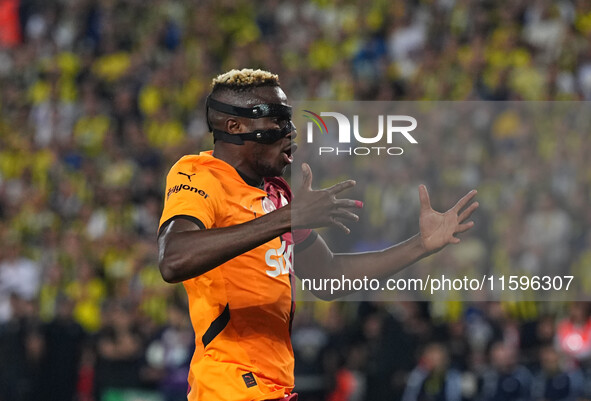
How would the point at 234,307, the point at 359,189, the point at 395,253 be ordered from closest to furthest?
the point at 234,307 → the point at 395,253 → the point at 359,189

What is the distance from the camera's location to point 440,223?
4.17m

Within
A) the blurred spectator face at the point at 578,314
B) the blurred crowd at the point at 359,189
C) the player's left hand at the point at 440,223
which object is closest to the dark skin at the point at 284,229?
the player's left hand at the point at 440,223

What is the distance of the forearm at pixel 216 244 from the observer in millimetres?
3529

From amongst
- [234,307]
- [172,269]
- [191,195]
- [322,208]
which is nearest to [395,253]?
[234,307]

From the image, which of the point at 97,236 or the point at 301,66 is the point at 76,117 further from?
the point at 301,66

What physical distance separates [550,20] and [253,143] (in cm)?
875

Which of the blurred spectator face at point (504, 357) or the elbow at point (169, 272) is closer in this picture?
the elbow at point (169, 272)

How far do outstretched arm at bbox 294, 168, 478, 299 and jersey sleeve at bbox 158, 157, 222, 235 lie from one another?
76cm

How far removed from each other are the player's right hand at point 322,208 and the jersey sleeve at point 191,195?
42 centimetres

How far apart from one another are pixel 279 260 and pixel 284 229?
2.15 feet

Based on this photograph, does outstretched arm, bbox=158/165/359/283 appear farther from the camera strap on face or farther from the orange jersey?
the camera strap on face

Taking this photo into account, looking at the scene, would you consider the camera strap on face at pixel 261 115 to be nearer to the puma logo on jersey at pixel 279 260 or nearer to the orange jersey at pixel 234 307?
the orange jersey at pixel 234 307

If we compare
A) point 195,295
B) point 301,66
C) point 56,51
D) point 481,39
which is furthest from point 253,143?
point 56,51

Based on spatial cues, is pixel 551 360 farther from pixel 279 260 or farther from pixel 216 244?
pixel 216 244
